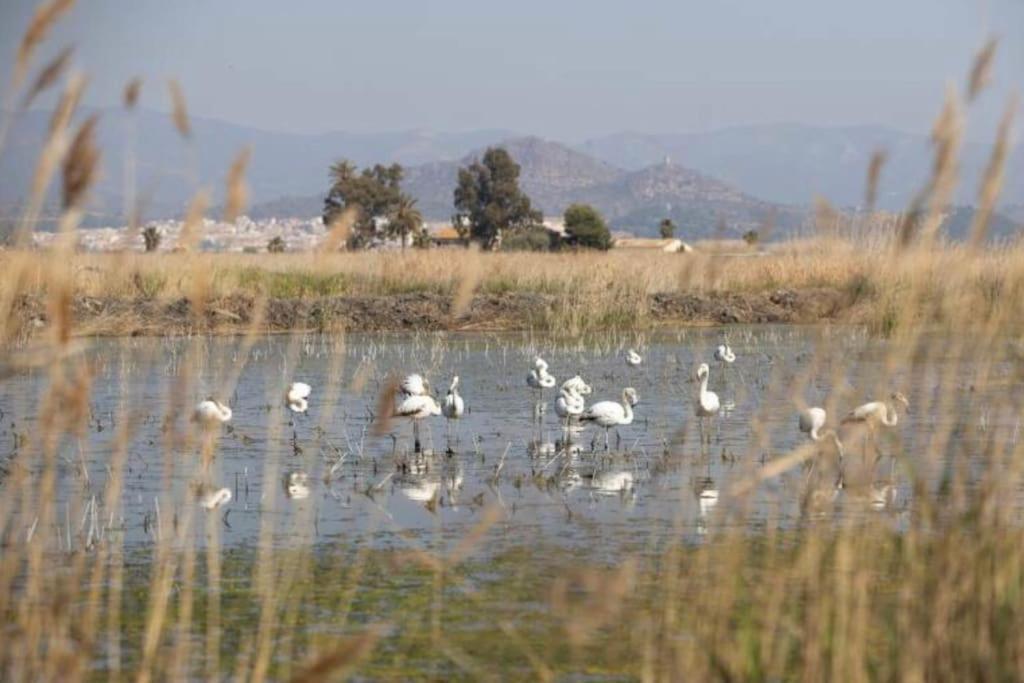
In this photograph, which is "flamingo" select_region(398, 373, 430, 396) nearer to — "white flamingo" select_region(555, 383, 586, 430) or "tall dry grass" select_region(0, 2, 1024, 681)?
"white flamingo" select_region(555, 383, 586, 430)

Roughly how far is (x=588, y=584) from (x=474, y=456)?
839 centimetres

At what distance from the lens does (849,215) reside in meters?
6.40

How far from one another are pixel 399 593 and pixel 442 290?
66.4 feet

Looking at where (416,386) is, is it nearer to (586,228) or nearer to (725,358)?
(725,358)

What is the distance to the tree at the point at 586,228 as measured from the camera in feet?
216

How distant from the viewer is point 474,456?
11586mm

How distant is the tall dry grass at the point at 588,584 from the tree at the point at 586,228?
5809 centimetres

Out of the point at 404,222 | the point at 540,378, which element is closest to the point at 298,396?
the point at 540,378

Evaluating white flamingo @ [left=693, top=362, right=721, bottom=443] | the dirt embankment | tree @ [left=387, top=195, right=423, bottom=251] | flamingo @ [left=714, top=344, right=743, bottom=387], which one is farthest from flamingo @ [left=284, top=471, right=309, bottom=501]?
tree @ [left=387, top=195, right=423, bottom=251]

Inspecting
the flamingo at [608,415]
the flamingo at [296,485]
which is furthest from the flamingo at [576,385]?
the flamingo at [296,485]

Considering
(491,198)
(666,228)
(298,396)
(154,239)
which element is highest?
(491,198)

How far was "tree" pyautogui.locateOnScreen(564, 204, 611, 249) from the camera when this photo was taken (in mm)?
65688

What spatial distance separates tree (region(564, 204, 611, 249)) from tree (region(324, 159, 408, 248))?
32.5 feet

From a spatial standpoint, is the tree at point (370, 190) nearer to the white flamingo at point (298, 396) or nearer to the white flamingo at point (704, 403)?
the white flamingo at point (298, 396)
